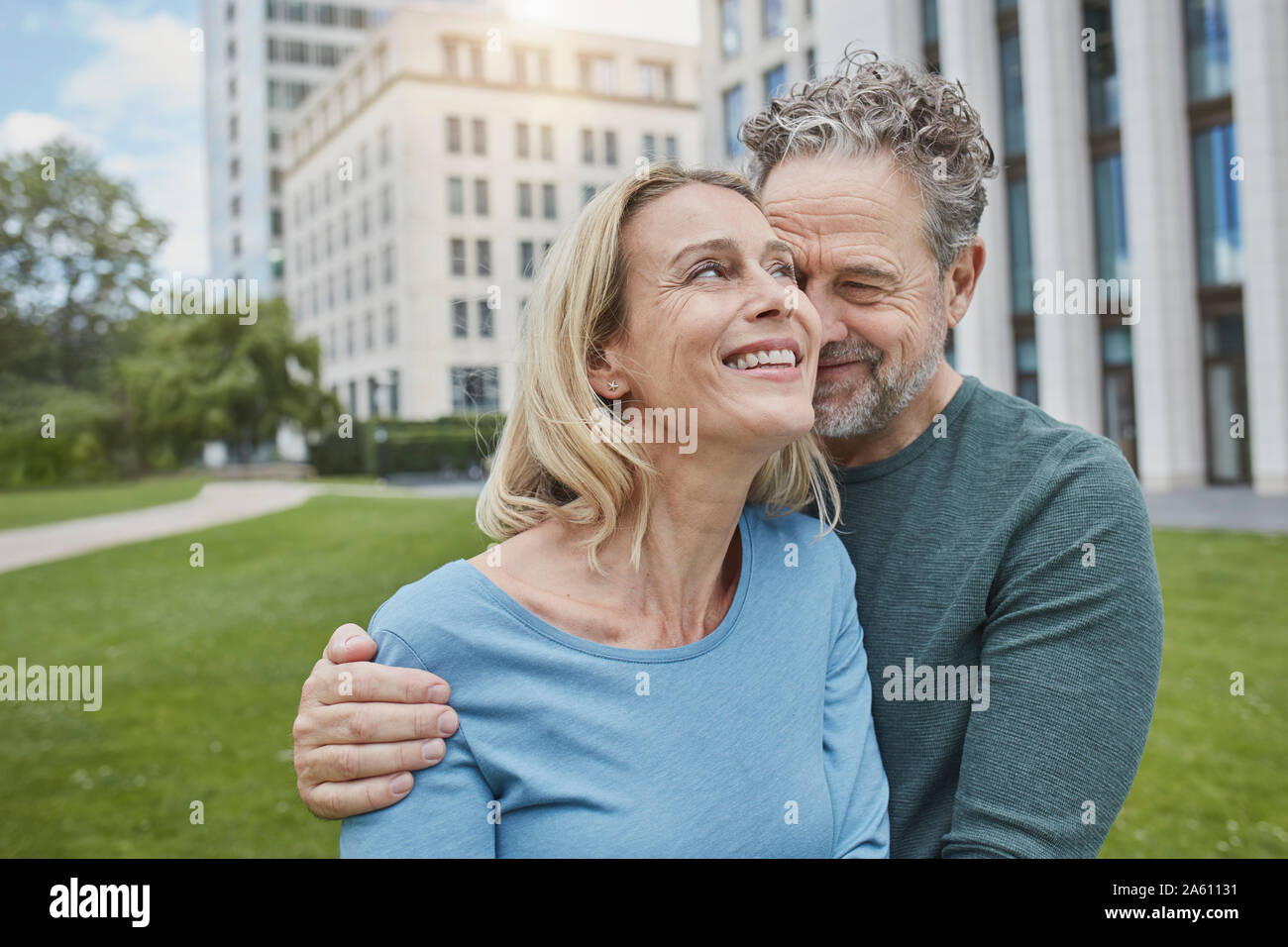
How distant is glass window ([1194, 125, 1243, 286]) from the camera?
A: 14953mm

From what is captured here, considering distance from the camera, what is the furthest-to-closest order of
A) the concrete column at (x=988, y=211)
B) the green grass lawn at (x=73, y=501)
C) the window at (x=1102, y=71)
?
the green grass lawn at (x=73, y=501), the window at (x=1102, y=71), the concrete column at (x=988, y=211)

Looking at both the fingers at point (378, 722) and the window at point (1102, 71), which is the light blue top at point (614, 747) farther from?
the window at point (1102, 71)

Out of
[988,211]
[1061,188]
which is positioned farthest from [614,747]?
[1061,188]

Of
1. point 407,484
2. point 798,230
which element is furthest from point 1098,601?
point 407,484

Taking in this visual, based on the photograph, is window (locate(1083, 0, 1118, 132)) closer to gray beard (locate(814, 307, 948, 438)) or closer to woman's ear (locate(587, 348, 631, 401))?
gray beard (locate(814, 307, 948, 438))

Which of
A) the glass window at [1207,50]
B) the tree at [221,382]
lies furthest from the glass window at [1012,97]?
the tree at [221,382]

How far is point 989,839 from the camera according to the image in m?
1.58

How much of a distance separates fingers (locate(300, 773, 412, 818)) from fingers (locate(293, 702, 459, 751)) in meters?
0.06

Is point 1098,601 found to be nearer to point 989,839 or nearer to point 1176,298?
point 989,839

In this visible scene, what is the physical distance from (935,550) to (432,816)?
3.40ft

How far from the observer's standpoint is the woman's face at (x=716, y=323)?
1.60 metres

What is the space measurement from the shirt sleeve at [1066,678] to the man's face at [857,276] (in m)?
0.38

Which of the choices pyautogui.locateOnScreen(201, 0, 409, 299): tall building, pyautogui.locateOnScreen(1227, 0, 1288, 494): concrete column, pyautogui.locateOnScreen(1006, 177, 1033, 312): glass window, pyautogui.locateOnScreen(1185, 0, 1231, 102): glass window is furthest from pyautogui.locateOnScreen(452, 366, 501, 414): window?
pyautogui.locateOnScreen(201, 0, 409, 299): tall building

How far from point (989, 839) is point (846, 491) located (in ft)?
2.44
